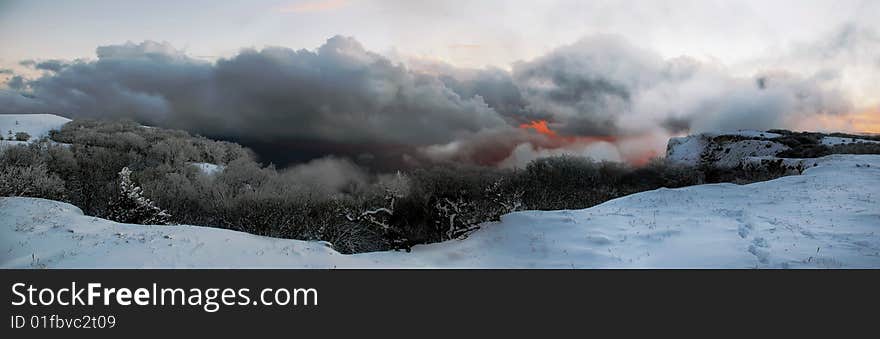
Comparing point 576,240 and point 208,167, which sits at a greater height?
point 208,167

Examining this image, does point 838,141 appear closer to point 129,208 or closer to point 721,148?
point 721,148

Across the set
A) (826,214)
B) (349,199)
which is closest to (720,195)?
(826,214)

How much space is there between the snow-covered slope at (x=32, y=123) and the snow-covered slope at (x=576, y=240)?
31.4 metres

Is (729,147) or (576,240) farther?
(729,147)

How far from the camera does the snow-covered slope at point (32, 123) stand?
41031 millimetres

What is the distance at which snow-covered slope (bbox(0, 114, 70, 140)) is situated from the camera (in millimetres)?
41031

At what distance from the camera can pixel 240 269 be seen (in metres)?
10.5

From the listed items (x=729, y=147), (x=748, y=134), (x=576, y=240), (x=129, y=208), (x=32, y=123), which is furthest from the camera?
(x=32, y=123)

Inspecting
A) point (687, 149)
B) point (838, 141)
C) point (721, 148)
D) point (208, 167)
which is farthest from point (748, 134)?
point (208, 167)

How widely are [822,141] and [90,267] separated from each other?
145 ft

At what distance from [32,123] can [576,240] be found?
169ft

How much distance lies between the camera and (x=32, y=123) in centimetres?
4462

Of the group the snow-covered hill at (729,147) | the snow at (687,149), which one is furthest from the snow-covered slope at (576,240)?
the snow at (687,149)

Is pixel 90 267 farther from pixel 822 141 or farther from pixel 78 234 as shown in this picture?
pixel 822 141
